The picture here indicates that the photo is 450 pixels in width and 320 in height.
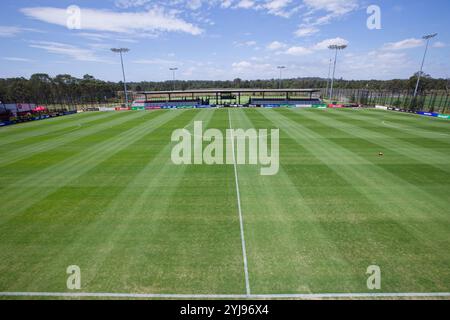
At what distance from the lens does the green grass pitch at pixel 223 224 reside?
7410 millimetres

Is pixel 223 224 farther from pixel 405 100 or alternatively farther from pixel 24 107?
pixel 405 100

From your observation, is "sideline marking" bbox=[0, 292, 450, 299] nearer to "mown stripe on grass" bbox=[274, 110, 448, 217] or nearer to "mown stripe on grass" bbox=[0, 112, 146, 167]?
"mown stripe on grass" bbox=[274, 110, 448, 217]

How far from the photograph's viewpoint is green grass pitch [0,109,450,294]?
7410mm

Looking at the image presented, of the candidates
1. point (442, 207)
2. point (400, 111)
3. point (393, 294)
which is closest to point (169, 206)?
point (393, 294)

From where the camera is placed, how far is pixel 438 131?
28.4 m

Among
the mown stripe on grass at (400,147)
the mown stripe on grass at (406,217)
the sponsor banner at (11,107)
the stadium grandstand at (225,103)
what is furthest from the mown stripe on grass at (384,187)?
the sponsor banner at (11,107)

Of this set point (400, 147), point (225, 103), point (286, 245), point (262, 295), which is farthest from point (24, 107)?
point (400, 147)

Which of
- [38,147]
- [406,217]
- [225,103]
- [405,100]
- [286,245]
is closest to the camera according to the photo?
[286,245]

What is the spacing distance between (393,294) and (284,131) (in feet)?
76.1

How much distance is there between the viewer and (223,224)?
1012 centimetres

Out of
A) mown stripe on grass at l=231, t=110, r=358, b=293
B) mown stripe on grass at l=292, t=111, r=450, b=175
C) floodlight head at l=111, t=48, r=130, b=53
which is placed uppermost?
floodlight head at l=111, t=48, r=130, b=53

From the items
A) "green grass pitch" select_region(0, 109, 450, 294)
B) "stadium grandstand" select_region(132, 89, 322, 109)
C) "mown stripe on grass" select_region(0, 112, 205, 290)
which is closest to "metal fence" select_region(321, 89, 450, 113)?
"stadium grandstand" select_region(132, 89, 322, 109)

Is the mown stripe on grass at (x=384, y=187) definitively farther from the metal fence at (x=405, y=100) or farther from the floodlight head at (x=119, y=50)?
the floodlight head at (x=119, y=50)
